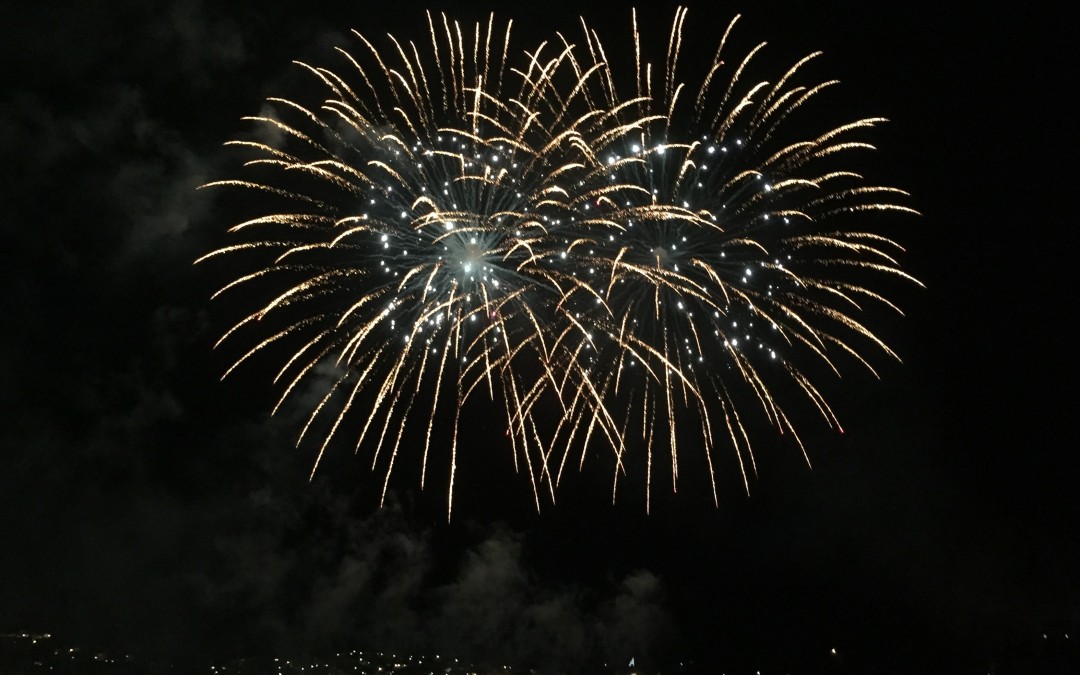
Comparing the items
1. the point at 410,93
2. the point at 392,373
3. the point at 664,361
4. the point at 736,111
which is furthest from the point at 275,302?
the point at 736,111

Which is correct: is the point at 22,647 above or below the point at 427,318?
below

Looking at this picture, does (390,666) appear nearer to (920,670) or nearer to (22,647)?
(22,647)

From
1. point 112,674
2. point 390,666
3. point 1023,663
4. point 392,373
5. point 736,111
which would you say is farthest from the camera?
point 390,666

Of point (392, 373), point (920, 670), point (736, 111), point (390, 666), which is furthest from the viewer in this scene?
point (390, 666)

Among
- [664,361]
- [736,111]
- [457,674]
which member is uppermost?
[736,111]

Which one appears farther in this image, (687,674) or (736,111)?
(687,674)

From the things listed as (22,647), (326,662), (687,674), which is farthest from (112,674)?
(687,674)

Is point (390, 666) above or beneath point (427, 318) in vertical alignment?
beneath

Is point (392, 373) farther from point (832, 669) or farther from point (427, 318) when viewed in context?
point (832, 669)

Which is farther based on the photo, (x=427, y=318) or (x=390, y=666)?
(x=390, y=666)

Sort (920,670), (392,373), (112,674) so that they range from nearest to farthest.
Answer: (392,373) < (920,670) < (112,674)
